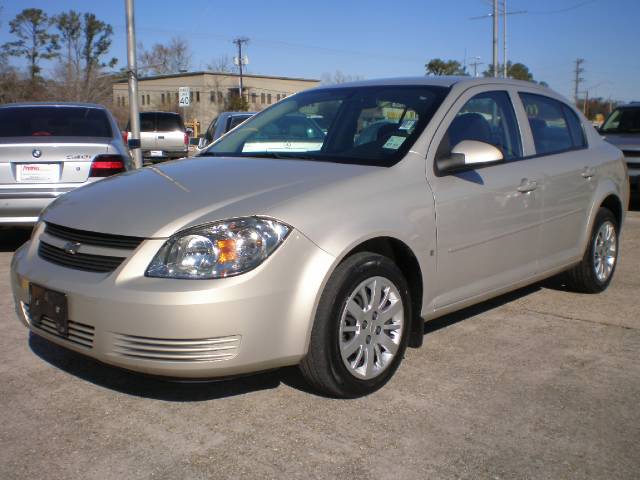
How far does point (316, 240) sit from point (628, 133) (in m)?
9.90

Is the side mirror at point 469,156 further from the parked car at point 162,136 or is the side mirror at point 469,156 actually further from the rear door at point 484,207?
the parked car at point 162,136

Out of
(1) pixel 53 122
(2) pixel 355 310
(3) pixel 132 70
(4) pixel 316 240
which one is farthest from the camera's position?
(3) pixel 132 70

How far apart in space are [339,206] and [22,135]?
485 centimetres

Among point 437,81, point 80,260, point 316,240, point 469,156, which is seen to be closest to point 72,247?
point 80,260

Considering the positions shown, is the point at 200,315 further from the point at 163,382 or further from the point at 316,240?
the point at 163,382

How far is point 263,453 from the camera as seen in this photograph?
2992mm

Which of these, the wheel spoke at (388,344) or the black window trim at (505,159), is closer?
the wheel spoke at (388,344)

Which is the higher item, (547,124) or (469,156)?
(547,124)

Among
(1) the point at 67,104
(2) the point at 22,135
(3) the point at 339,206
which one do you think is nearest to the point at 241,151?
(3) the point at 339,206

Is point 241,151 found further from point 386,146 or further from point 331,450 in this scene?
point 331,450

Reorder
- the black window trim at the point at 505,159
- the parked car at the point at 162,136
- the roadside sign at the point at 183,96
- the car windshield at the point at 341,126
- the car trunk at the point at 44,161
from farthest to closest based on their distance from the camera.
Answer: the parked car at the point at 162,136
the roadside sign at the point at 183,96
the car trunk at the point at 44,161
the car windshield at the point at 341,126
the black window trim at the point at 505,159

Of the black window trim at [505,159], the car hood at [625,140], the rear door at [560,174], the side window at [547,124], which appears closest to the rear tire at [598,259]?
the rear door at [560,174]

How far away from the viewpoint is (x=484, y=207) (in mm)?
4195

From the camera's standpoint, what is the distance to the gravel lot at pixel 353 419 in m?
2.89
